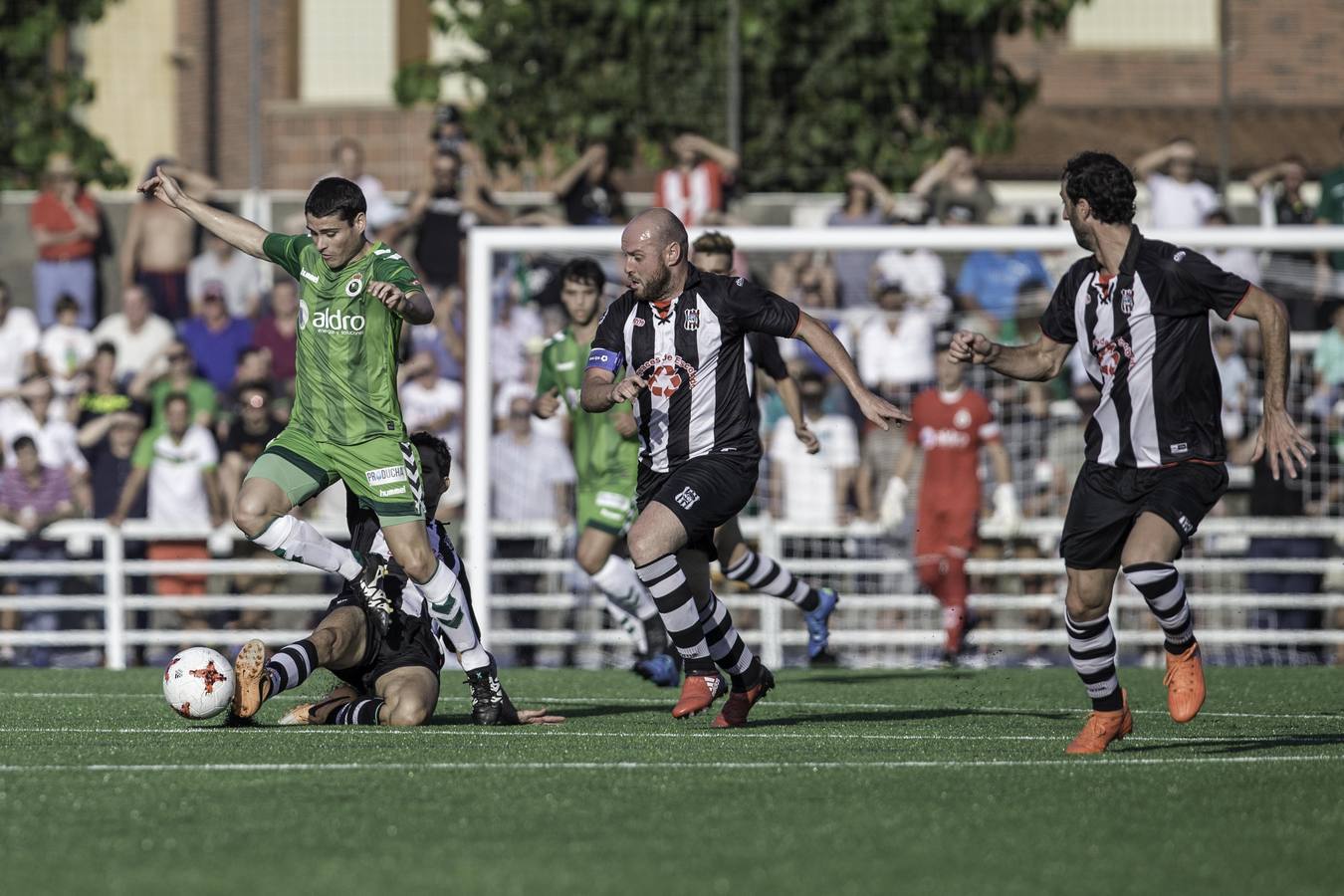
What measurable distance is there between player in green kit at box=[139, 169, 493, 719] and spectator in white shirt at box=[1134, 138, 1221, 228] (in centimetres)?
930

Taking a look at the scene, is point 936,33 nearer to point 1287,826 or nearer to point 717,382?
point 717,382

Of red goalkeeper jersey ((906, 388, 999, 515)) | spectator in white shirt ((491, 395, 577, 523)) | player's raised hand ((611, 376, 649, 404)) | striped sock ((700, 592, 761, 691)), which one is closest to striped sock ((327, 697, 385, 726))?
striped sock ((700, 592, 761, 691))

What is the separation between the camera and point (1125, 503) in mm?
7668

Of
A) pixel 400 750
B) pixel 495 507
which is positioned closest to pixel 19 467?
pixel 495 507

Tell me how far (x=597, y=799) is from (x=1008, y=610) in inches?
395

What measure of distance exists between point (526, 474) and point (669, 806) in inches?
360

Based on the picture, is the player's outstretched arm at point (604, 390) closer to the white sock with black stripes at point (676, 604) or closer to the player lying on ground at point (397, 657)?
the white sock with black stripes at point (676, 604)

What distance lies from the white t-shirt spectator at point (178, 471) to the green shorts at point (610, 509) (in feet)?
15.4

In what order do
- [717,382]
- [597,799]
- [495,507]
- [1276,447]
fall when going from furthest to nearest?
[495,507] < [717,382] < [1276,447] < [597,799]

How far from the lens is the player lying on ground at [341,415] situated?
28.8ft

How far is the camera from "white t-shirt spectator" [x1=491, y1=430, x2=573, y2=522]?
598 inches

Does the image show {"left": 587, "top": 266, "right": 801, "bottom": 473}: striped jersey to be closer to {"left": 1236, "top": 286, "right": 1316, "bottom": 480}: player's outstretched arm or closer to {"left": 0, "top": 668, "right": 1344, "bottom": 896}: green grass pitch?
{"left": 0, "top": 668, "right": 1344, "bottom": 896}: green grass pitch

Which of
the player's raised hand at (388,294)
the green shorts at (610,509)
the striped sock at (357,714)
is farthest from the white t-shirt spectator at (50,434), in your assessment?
the player's raised hand at (388,294)

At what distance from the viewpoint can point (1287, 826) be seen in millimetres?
5859
